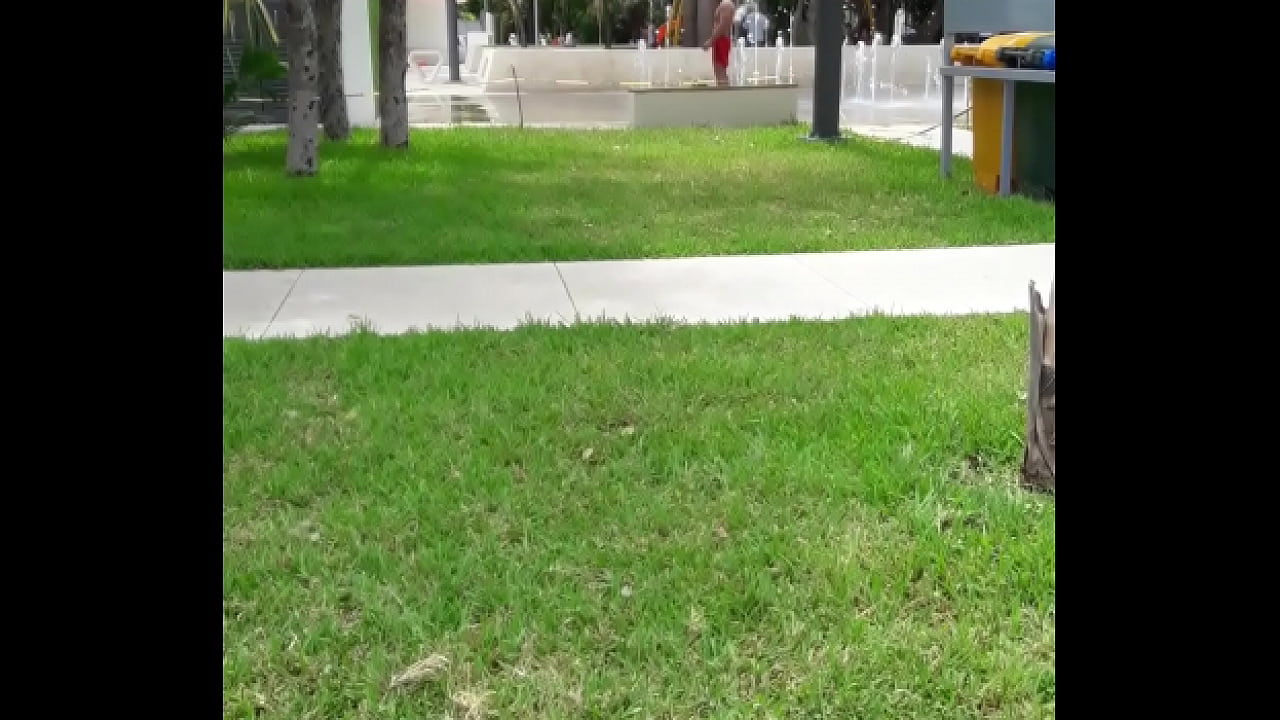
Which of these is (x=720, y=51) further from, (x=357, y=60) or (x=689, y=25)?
(x=689, y=25)

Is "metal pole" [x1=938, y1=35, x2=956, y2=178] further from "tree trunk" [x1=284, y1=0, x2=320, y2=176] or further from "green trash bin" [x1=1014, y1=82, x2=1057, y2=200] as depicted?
"tree trunk" [x1=284, y1=0, x2=320, y2=176]

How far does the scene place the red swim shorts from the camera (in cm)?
2344

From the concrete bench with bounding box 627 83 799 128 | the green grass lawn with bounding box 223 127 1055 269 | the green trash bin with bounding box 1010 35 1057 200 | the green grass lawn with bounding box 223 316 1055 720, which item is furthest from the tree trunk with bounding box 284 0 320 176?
the concrete bench with bounding box 627 83 799 128

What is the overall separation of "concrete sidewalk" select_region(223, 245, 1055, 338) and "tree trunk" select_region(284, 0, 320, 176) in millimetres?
4472

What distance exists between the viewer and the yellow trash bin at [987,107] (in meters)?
10.8

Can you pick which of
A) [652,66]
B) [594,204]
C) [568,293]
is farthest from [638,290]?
[652,66]

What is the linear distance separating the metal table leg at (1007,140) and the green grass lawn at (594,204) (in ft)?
0.67

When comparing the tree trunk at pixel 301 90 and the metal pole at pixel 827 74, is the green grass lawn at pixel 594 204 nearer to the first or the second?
the tree trunk at pixel 301 90

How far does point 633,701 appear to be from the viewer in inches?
115

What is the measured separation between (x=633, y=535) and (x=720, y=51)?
819 inches

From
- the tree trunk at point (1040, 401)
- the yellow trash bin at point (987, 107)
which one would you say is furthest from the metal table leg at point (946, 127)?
the tree trunk at point (1040, 401)
